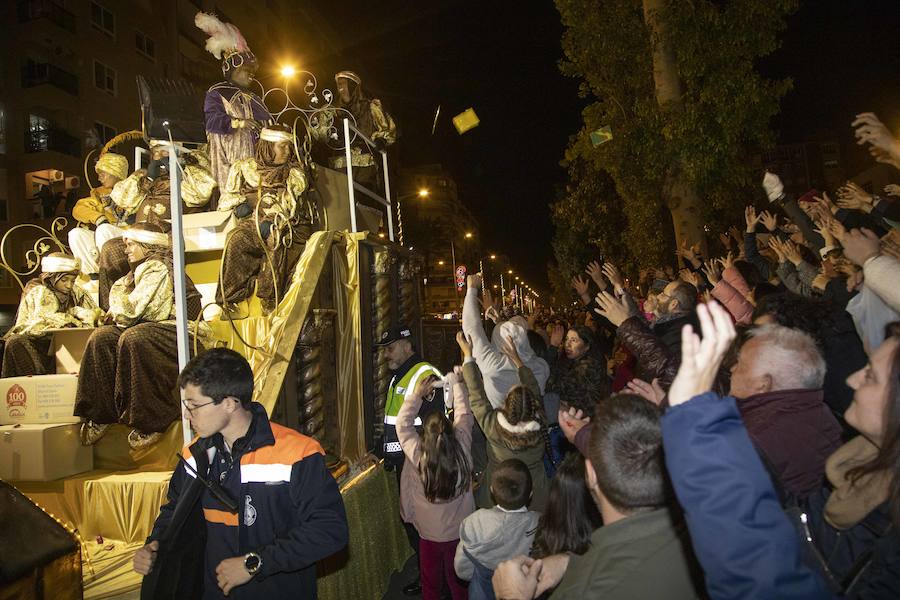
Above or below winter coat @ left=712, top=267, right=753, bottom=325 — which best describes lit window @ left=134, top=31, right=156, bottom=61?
above

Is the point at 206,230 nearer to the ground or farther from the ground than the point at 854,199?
farther from the ground

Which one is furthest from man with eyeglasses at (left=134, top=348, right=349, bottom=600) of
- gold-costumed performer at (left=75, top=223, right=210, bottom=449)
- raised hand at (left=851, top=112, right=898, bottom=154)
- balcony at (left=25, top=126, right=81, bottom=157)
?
balcony at (left=25, top=126, right=81, bottom=157)

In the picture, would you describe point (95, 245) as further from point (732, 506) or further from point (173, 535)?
point (732, 506)

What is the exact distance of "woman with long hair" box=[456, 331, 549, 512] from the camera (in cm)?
378

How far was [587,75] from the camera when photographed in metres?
12.8

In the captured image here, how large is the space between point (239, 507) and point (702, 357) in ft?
6.67

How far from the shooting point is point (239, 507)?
7.83 feet

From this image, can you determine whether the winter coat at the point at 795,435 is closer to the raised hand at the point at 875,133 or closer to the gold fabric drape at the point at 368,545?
the raised hand at the point at 875,133

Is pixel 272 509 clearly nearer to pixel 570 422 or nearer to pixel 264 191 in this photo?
pixel 570 422

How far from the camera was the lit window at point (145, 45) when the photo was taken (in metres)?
26.0

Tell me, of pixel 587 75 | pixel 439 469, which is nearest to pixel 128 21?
pixel 587 75

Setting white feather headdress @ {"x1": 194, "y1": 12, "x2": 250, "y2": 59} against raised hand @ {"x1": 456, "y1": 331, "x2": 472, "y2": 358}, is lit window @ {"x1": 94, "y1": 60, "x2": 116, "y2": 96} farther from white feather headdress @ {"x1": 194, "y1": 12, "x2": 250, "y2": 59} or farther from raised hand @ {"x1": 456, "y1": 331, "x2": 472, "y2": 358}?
raised hand @ {"x1": 456, "y1": 331, "x2": 472, "y2": 358}

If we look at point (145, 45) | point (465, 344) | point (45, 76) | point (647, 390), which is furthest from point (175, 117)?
point (145, 45)

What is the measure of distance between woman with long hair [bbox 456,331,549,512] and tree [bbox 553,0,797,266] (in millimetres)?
7613
